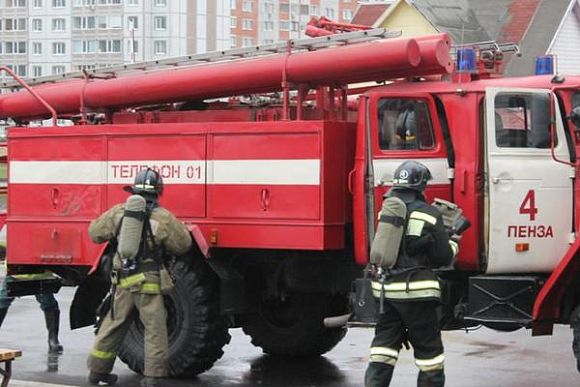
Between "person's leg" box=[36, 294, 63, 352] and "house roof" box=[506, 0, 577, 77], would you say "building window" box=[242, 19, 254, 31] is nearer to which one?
"house roof" box=[506, 0, 577, 77]

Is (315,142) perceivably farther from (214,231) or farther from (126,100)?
(126,100)

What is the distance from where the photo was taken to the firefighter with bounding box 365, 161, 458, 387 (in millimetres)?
7719

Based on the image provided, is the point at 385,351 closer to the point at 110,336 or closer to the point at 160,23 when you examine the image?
the point at 110,336

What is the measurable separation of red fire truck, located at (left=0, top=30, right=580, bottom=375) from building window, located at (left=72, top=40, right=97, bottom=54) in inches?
3223

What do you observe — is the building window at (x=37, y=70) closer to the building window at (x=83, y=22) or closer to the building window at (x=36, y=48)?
the building window at (x=36, y=48)

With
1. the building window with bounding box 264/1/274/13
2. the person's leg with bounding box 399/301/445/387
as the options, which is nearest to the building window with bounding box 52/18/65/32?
the building window with bounding box 264/1/274/13

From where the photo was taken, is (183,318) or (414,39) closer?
(414,39)

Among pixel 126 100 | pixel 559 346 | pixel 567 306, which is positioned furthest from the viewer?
pixel 559 346

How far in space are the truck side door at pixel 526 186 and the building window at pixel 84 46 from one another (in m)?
84.9

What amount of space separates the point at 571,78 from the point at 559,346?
334 centimetres

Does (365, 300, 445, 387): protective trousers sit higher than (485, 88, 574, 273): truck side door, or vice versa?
(485, 88, 574, 273): truck side door

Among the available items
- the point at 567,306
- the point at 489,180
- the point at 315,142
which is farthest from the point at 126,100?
the point at 567,306

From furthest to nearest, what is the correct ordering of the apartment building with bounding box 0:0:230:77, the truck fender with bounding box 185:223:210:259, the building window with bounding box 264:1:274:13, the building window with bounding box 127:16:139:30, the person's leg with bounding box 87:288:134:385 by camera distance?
the building window with bounding box 264:1:274:13 < the building window with bounding box 127:16:139:30 < the apartment building with bounding box 0:0:230:77 < the truck fender with bounding box 185:223:210:259 < the person's leg with bounding box 87:288:134:385

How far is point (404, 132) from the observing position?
A: 351 inches
